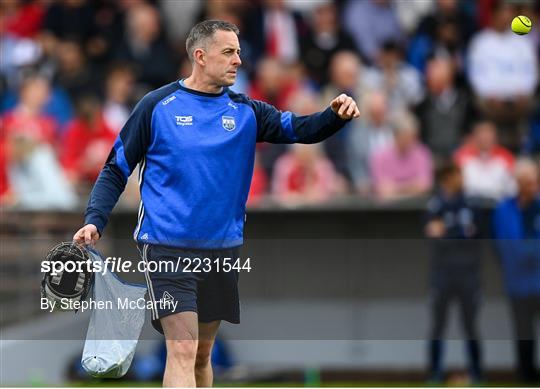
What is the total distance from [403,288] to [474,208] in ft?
3.75

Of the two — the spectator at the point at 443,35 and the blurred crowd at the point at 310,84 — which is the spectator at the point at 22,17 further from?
the spectator at the point at 443,35

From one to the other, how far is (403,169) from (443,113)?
1.29m

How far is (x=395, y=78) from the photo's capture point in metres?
16.7

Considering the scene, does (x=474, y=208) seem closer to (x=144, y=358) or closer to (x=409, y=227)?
(x=409, y=227)

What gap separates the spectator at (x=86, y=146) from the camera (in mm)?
15547

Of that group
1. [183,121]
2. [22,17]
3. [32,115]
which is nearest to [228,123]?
[183,121]

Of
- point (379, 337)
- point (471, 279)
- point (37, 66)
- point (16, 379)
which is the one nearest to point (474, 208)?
point (471, 279)

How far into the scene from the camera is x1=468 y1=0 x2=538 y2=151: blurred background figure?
53.8 ft

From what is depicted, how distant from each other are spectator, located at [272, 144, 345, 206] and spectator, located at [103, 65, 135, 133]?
2241 millimetres

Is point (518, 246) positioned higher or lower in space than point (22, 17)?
lower

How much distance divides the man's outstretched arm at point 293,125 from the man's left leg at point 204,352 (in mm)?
1224

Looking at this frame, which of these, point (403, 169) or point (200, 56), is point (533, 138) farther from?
point (200, 56)

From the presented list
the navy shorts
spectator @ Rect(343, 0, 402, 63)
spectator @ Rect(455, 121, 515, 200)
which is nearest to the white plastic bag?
the navy shorts

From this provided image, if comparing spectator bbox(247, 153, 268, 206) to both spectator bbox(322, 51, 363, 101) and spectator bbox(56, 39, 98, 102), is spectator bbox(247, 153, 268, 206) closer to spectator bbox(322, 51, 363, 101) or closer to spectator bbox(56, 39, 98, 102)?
spectator bbox(322, 51, 363, 101)
